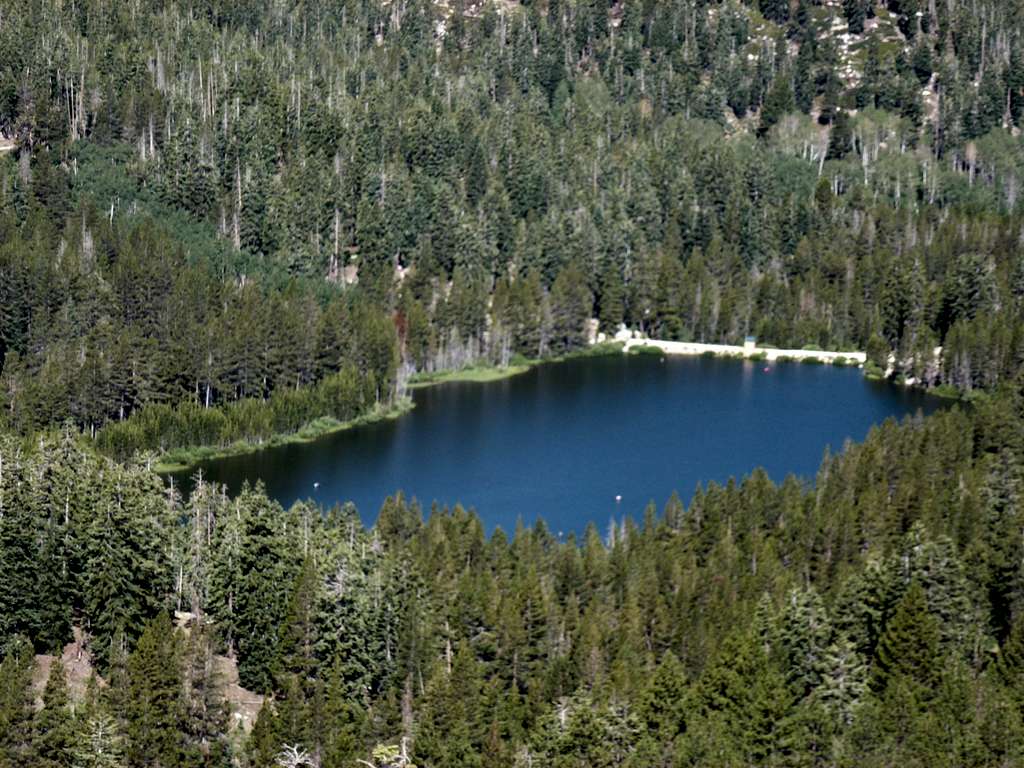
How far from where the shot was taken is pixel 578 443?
168125 mm

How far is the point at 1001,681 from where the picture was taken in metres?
91.9

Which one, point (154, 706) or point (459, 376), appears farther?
point (459, 376)

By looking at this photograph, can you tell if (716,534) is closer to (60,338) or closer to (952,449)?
(952,449)

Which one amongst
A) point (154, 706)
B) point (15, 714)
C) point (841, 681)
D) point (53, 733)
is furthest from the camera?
point (841, 681)

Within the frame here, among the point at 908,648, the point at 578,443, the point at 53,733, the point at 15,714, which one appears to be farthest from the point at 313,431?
the point at 53,733

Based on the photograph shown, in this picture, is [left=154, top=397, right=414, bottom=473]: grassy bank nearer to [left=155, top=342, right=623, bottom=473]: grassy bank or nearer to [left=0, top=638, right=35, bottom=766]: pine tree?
[left=155, top=342, right=623, bottom=473]: grassy bank

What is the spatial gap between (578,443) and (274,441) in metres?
25.3

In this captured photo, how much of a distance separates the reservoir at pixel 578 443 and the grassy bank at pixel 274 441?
115cm

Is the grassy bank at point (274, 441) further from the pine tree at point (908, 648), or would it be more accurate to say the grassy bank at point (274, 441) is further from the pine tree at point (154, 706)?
the pine tree at point (908, 648)

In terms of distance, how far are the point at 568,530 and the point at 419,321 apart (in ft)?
209

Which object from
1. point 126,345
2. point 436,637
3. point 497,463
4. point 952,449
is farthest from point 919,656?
point 126,345

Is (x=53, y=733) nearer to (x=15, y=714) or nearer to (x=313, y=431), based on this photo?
(x=15, y=714)

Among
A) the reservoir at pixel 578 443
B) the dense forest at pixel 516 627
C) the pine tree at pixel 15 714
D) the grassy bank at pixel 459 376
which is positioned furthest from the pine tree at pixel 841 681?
the grassy bank at pixel 459 376

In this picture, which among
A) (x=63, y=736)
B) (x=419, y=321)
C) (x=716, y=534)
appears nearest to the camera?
(x=63, y=736)
